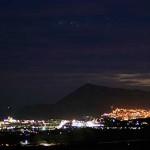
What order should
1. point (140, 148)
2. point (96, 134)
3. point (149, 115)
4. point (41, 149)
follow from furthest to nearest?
1. point (149, 115)
2. point (96, 134)
3. point (41, 149)
4. point (140, 148)

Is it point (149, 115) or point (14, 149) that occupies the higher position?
point (149, 115)

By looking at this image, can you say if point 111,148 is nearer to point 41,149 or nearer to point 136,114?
point 41,149

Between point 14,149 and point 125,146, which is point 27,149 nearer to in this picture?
point 14,149

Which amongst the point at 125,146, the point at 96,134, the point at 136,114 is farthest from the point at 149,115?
the point at 125,146

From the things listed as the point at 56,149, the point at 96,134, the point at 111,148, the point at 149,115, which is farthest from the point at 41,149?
the point at 149,115

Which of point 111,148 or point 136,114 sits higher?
point 136,114

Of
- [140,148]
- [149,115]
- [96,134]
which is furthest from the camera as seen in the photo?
[149,115]

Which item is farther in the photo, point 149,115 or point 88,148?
point 149,115

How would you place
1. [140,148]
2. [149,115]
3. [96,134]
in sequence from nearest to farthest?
[140,148] < [96,134] < [149,115]

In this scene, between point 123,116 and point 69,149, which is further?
point 123,116
